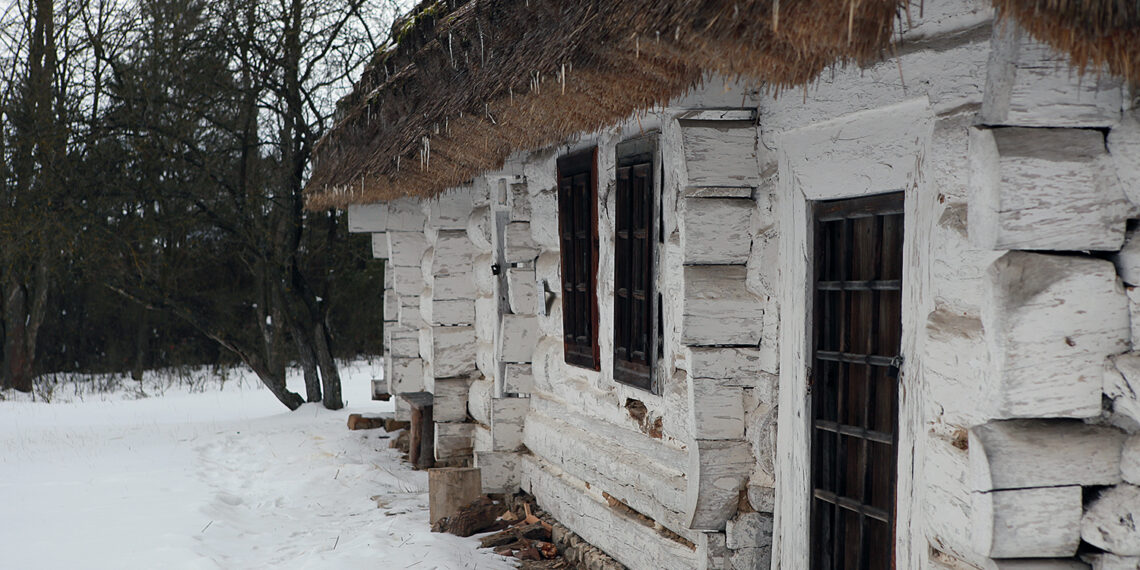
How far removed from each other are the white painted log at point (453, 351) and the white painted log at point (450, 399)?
7cm

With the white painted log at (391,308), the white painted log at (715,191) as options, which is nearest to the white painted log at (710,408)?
the white painted log at (715,191)

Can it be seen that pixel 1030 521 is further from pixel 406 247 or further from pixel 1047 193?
pixel 406 247

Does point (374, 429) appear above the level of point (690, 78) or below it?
below

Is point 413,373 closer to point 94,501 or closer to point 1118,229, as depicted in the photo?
point 94,501

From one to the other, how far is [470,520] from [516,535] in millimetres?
322

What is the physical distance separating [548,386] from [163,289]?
6.82 metres

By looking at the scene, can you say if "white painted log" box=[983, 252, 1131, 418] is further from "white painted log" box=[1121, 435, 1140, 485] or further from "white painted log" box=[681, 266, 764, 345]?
"white painted log" box=[681, 266, 764, 345]

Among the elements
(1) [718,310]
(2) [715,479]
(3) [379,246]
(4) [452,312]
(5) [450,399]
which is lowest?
(5) [450,399]

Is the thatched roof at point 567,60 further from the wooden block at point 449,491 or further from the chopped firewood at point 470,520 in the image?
the chopped firewood at point 470,520

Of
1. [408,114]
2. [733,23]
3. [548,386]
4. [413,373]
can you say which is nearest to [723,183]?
[733,23]

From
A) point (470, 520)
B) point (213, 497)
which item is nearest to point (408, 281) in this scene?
point (213, 497)

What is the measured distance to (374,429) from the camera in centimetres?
960

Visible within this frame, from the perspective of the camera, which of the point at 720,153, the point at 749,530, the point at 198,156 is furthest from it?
the point at 198,156

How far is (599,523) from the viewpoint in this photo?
5059 mm
